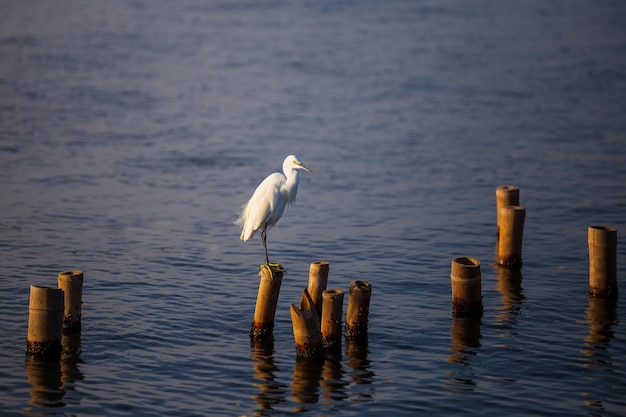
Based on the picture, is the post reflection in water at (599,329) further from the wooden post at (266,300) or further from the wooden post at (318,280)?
the wooden post at (266,300)

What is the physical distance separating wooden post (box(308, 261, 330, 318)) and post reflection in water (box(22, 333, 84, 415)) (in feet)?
12.4

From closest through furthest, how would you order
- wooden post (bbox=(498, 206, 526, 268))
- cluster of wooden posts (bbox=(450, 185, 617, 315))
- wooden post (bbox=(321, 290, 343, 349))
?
wooden post (bbox=(321, 290, 343, 349))
cluster of wooden posts (bbox=(450, 185, 617, 315))
wooden post (bbox=(498, 206, 526, 268))

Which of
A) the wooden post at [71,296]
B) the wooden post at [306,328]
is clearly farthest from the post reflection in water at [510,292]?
the wooden post at [71,296]

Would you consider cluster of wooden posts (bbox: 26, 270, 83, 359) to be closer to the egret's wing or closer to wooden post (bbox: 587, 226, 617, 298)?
the egret's wing

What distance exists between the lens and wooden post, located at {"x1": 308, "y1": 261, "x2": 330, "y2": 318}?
14.7 metres

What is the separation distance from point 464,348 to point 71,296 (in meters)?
6.40

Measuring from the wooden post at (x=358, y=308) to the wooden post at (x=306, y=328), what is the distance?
75cm

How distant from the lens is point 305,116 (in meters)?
36.6

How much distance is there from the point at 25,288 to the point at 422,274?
791cm

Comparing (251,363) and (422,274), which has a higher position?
(422,274)

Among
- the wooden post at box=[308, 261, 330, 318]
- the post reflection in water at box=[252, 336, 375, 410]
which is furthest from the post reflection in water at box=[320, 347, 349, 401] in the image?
the wooden post at box=[308, 261, 330, 318]

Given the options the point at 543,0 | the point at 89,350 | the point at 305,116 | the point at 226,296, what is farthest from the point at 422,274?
the point at 543,0

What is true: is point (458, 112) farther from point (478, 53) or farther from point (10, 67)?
point (10, 67)

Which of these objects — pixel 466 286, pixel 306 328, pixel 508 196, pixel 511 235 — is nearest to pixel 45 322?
pixel 306 328
